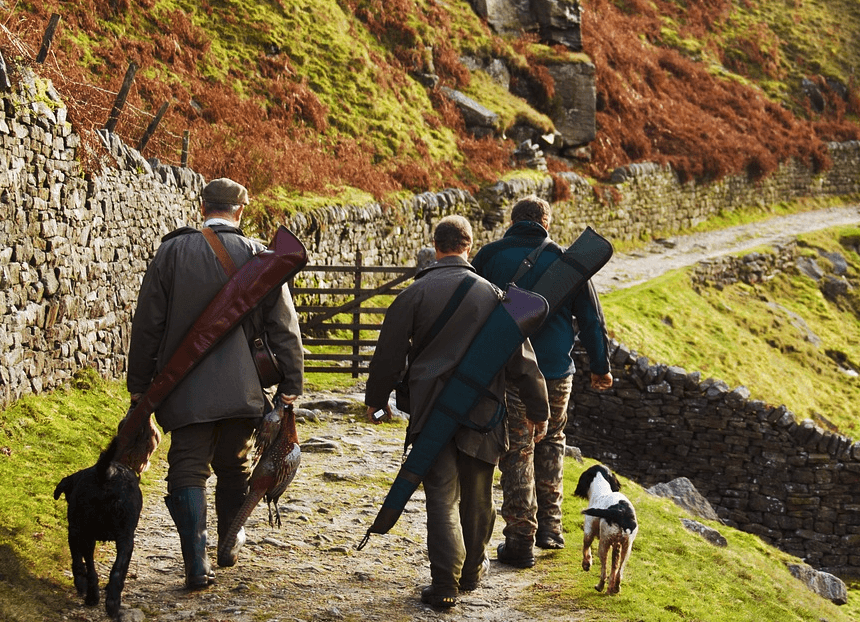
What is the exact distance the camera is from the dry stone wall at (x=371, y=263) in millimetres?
7859

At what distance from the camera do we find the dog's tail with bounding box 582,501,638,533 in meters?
5.77

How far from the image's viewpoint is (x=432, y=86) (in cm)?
2572

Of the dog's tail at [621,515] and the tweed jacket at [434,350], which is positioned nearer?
the tweed jacket at [434,350]

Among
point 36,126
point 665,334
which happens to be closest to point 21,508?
point 36,126

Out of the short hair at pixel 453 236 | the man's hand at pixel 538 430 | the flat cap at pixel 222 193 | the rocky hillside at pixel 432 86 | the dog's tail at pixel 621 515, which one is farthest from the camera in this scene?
the rocky hillside at pixel 432 86

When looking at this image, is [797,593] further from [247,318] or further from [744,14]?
[744,14]

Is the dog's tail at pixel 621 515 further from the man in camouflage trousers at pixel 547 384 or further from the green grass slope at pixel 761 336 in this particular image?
the green grass slope at pixel 761 336

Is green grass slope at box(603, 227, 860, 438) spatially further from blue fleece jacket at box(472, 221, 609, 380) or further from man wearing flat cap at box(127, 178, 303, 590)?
man wearing flat cap at box(127, 178, 303, 590)

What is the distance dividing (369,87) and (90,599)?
64.1 ft

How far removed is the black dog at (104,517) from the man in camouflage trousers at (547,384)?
8.23 feet

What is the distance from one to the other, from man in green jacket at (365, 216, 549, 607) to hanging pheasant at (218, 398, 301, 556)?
0.52m

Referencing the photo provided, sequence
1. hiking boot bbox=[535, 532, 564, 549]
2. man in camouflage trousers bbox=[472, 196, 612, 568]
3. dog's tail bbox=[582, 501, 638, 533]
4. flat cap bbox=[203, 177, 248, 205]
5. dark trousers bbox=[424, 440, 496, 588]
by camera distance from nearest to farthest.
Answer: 1. dark trousers bbox=[424, 440, 496, 588]
2. flat cap bbox=[203, 177, 248, 205]
3. dog's tail bbox=[582, 501, 638, 533]
4. man in camouflage trousers bbox=[472, 196, 612, 568]
5. hiking boot bbox=[535, 532, 564, 549]

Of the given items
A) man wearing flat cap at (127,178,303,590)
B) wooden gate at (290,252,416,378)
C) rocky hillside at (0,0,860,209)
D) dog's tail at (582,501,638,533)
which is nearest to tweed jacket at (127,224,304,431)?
man wearing flat cap at (127,178,303,590)

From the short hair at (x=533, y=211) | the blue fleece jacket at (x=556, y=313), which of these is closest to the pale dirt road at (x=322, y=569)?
the blue fleece jacket at (x=556, y=313)
